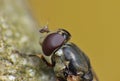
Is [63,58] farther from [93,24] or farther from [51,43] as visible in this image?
[93,24]

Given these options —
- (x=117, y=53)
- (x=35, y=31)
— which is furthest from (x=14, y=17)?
Answer: (x=117, y=53)

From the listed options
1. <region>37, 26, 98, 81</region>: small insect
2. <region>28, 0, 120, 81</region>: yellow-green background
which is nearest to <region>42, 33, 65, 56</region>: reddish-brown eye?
<region>37, 26, 98, 81</region>: small insect

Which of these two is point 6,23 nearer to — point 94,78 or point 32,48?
point 32,48

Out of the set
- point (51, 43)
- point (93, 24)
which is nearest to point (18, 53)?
point (51, 43)

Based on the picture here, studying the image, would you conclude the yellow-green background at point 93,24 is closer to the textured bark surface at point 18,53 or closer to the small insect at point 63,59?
the textured bark surface at point 18,53

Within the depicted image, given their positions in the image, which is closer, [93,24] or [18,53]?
[18,53]

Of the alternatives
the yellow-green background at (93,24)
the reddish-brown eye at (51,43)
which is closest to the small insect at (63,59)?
the reddish-brown eye at (51,43)

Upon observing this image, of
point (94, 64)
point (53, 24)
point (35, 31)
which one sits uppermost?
point (35, 31)
